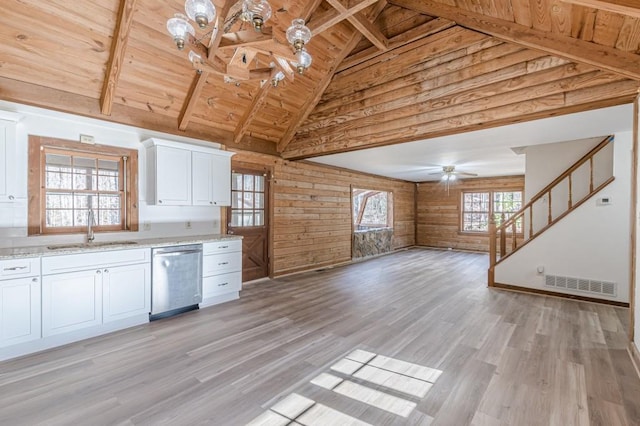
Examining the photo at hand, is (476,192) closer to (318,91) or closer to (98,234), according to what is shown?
(318,91)

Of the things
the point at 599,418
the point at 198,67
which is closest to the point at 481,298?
the point at 599,418

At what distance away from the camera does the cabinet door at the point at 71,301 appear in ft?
9.70

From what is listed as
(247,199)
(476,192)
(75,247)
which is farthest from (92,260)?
(476,192)

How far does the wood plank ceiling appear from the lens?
9.53 feet

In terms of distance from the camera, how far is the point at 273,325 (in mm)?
3549

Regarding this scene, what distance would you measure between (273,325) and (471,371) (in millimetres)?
2123

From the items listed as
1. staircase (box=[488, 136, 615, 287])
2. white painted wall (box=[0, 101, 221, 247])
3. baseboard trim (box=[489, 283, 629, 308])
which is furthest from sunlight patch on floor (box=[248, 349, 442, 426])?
staircase (box=[488, 136, 615, 287])

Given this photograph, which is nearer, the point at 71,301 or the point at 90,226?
the point at 71,301

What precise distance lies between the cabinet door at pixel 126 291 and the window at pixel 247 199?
1.99 meters

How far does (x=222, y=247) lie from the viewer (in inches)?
176

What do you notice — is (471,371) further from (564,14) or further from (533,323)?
(564,14)

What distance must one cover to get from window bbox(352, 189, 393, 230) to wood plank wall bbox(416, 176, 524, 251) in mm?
1544

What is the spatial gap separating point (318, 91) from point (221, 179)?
222 centimetres

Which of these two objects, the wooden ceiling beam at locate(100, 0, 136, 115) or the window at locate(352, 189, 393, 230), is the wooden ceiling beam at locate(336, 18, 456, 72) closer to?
the wooden ceiling beam at locate(100, 0, 136, 115)
